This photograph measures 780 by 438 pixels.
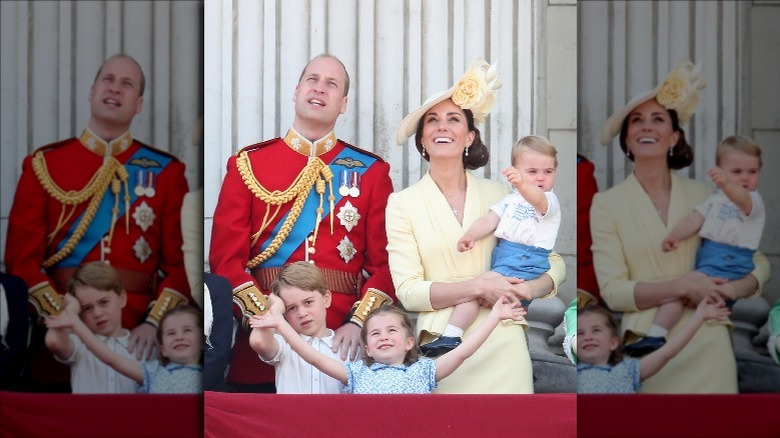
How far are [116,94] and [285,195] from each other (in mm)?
1053

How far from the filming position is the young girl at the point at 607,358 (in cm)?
534

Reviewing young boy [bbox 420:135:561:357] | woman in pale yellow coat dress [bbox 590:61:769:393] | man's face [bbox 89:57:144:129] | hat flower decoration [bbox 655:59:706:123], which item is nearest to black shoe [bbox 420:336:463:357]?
young boy [bbox 420:135:561:357]

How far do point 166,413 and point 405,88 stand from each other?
6.02 ft

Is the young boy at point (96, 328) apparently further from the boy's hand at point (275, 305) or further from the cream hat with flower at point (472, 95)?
the cream hat with flower at point (472, 95)

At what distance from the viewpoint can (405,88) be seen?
501 centimetres

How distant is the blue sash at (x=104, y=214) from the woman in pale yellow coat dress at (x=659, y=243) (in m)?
2.05

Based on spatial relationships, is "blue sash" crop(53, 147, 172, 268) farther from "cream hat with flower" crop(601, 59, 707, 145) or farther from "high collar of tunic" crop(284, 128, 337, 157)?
"cream hat with flower" crop(601, 59, 707, 145)

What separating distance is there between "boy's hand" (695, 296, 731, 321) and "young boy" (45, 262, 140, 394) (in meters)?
2.59

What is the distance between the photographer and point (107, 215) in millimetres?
5406

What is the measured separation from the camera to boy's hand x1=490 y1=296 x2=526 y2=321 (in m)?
4.93

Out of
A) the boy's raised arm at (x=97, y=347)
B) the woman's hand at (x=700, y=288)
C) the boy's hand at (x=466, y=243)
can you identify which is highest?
the boy's hand at (x=466, y=243)

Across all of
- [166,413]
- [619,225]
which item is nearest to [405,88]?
[619,225]

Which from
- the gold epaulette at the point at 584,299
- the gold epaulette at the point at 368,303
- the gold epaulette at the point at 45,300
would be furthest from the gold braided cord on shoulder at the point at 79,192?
the gold epaulette at the point at 584,299

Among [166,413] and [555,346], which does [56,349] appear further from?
[555,346]
